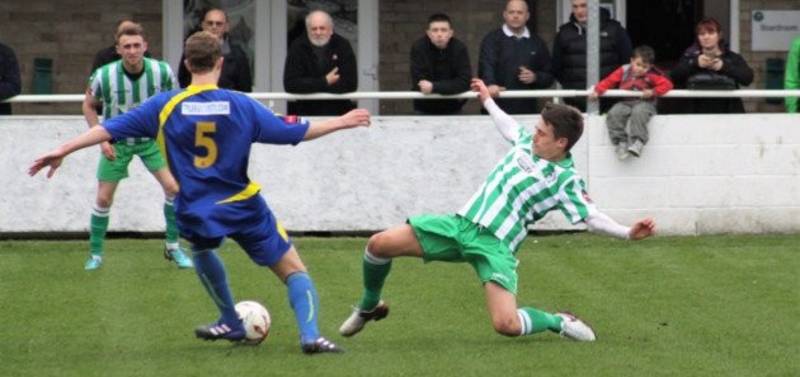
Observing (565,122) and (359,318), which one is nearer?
(565,122)

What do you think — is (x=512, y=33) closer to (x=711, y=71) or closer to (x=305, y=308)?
(x=711, y=71)

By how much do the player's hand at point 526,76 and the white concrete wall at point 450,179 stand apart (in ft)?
1.46

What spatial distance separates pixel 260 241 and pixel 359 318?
907 mm

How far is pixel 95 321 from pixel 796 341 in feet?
12.7

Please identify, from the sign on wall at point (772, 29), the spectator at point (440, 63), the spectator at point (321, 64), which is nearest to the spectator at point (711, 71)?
the spectator at point (440, 63)

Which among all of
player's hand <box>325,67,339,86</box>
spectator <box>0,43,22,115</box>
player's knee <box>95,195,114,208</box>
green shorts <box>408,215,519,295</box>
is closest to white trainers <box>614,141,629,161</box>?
player's hand <box>325,67,339,86</box>

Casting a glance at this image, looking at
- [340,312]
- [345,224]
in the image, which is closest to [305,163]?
[345,224]

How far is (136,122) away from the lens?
369 inches

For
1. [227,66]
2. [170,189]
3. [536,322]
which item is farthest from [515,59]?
[536,322]

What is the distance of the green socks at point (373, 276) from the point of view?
9.93m

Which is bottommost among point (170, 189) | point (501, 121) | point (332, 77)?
point (170, 189)

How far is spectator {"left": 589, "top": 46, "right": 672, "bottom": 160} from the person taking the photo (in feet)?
49.2

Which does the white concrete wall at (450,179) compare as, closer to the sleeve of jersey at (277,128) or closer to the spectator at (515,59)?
the spectator at (515,59)

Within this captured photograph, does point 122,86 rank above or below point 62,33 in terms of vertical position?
below
